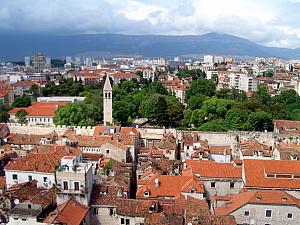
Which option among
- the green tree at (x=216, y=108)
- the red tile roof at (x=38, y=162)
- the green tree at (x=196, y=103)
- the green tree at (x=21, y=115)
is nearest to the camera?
the red tile roof at (x=38, y=162)

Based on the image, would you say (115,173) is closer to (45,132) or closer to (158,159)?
(158,159)

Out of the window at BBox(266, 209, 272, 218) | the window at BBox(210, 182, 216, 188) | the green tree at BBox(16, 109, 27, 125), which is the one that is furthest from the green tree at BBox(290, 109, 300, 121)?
the green tree at BBox(16, 109, 27, 125)

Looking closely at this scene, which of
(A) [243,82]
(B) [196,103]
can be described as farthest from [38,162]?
(A) [243,82]

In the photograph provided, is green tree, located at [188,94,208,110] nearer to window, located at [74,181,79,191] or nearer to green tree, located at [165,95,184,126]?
green tree, located at [165,95,184,126]

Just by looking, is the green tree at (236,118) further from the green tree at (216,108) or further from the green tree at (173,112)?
the green tree at (173,112)

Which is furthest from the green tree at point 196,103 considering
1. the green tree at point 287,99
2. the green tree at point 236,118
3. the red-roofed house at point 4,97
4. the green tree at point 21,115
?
the red-roofed house at point 4,97

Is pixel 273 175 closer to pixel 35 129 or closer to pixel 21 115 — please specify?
pixel 35 129
